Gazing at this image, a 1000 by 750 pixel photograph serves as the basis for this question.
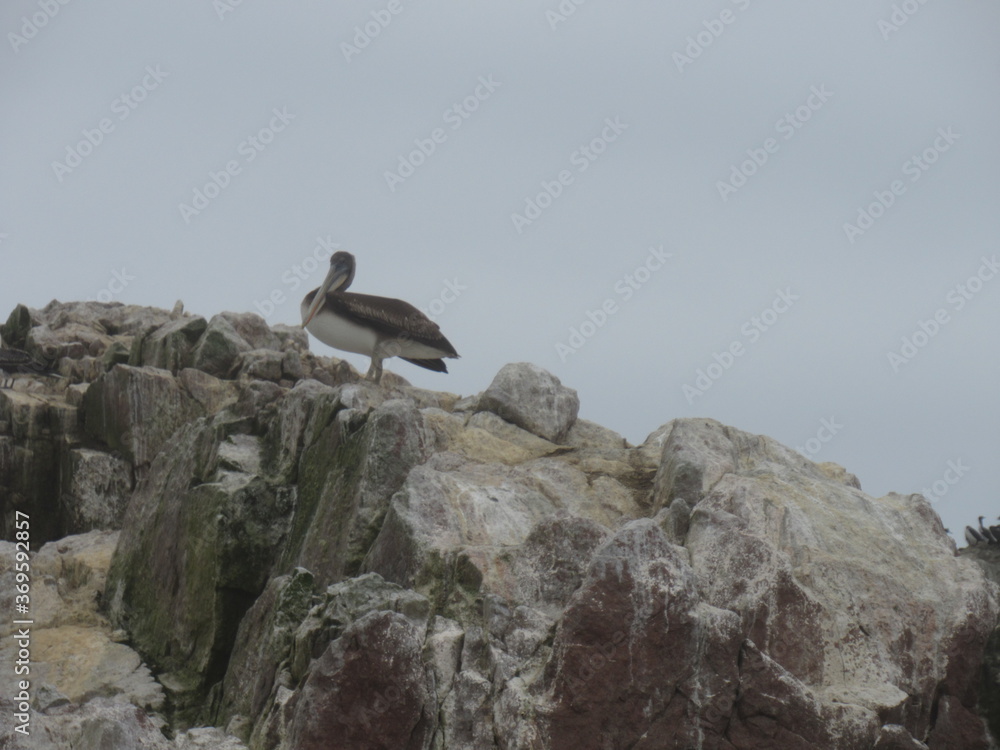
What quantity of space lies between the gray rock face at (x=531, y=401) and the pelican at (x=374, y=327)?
10.4ft

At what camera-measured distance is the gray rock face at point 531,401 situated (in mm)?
17344

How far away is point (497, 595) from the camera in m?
10.9

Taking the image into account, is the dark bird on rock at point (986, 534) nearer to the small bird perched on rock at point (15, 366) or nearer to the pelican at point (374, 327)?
the pelican at point (374, 327)

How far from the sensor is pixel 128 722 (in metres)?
10.0

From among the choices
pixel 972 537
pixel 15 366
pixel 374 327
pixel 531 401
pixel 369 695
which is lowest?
pixel 15 366

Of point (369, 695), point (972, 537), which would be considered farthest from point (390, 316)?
point (369, 695)

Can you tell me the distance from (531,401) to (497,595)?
22.4 feet

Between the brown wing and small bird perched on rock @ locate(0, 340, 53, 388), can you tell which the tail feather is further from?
small bird perched on rock @ locate(0, 340, 53, 388)

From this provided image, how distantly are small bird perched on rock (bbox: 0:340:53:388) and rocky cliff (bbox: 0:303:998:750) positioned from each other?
6.68 metres

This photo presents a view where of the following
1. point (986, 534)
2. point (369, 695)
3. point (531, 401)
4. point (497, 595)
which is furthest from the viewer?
point (531, 401)

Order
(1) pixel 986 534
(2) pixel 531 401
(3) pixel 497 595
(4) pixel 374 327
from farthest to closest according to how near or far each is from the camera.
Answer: (4) pixel 374 327 < (2) pixel 531 401 < (1) pixel 986 534 < (3) pixel 497 595

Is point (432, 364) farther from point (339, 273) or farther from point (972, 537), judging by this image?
point (972, 537)

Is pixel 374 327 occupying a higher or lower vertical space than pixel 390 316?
lower

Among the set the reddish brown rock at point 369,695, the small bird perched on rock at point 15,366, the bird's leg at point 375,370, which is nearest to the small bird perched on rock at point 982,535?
the reddish brown rock at point 369,695
